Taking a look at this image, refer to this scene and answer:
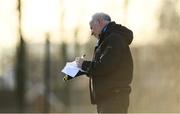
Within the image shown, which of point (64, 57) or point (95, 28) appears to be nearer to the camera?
point (95, 28)

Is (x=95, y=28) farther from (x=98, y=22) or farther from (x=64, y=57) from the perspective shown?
(x=64, y=57)

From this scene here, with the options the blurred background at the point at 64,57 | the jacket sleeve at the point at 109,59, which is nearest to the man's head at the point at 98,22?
the jacket sleeve at the point at 109,59

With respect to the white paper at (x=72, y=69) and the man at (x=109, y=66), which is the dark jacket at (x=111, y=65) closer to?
the man at (x=109, y=66)

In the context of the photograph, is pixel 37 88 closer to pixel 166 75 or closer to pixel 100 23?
pixel 166 75

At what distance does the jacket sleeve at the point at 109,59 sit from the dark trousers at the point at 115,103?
12.5 inches

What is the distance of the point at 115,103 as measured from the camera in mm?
8422

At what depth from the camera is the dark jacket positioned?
27.1ft

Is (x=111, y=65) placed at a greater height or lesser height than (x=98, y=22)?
lesser

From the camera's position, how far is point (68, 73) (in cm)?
875

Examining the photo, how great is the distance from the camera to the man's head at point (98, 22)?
841cm

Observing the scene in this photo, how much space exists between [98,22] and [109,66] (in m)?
0.50

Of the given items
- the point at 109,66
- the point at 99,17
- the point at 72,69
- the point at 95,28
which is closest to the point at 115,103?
the point at 109,66

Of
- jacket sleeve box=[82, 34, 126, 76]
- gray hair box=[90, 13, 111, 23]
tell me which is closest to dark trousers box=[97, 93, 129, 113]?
jacket sleeve box=[82, 34, 126, 76]

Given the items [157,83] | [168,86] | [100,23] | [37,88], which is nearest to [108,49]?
[100,23]
